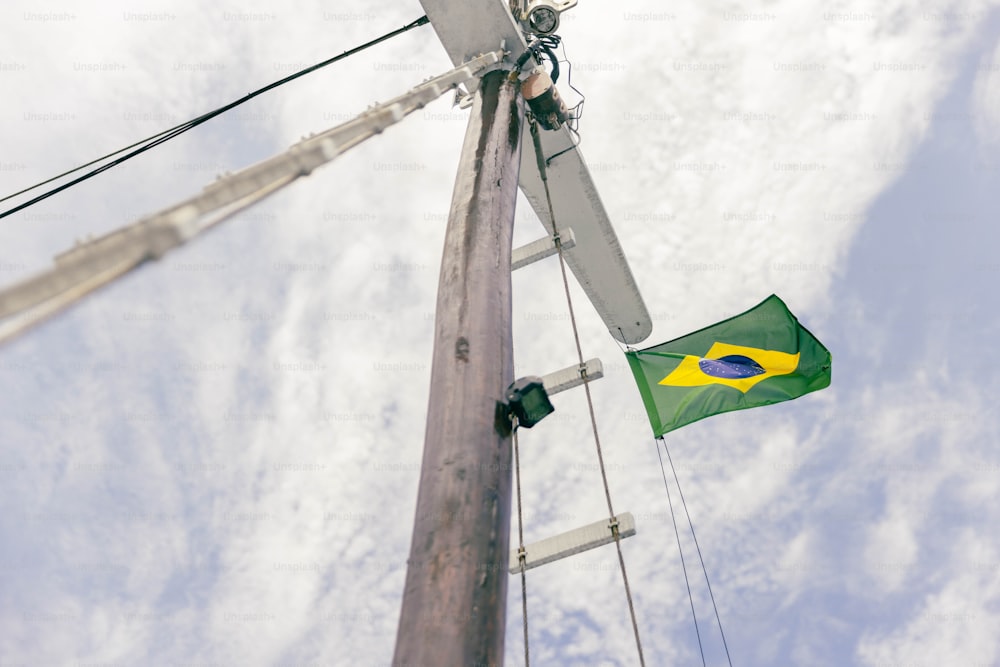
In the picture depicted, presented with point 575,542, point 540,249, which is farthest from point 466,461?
point 540,249

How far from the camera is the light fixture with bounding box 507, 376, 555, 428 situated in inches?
139

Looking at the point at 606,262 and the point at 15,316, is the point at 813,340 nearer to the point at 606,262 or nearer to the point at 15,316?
the point at 606,262

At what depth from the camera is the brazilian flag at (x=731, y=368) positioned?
7875 mm

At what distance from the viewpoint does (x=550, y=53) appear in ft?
26.2

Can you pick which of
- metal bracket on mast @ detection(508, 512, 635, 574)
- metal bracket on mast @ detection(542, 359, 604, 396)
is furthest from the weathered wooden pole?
metal bracket on mast @ detection(508, 512, 635, 574)

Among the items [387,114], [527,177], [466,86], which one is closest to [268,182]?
[387,114]

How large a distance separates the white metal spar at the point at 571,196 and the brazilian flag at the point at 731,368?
1576 mm

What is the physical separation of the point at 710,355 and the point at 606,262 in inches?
77.7

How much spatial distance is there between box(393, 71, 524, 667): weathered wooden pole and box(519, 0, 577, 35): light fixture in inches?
150

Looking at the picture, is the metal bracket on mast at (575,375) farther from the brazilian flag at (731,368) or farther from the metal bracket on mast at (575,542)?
the brazilian flag at (731,368)

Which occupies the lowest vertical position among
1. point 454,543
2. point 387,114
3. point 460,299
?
point 454,543

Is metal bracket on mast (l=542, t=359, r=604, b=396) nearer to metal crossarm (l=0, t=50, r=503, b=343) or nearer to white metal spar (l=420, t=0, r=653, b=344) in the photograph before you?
metal crossarm (l=0, t=50, r=503, b=343)

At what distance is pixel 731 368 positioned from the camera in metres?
8.17

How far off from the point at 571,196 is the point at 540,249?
123 inches
